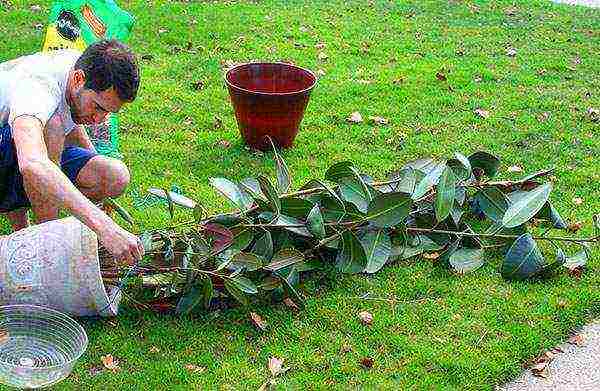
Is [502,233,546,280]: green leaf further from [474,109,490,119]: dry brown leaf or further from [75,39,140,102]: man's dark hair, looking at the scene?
[474,109,490,119]: dry brown leaf

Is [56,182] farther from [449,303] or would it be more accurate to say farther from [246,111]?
[246,111]

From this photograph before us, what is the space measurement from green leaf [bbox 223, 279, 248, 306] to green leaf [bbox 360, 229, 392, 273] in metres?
0.59

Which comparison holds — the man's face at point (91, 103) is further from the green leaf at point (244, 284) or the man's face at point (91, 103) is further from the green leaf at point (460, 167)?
the green leaf at point (460, 167)

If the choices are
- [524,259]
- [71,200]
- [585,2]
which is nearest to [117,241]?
[71,200]

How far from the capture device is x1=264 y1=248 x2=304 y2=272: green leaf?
12.1 ft

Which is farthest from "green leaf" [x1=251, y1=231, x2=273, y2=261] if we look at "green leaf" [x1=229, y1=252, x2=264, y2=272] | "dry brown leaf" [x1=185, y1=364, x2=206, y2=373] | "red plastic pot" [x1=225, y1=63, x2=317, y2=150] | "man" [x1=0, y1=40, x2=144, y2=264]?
"red plastic pot" [x1=225, y1=63, x2=317, y2=150]

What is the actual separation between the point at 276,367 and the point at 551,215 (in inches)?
68.8

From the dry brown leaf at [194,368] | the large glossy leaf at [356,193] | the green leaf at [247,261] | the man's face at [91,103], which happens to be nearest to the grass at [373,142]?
the dry brown leaf at [194,368]

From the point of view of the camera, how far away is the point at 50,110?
332 centimetres

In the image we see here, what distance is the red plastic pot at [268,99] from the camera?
16.6ft

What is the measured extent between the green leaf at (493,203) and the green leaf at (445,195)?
1.00 ft

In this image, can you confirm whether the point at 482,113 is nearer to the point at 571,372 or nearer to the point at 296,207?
the point at 296,207

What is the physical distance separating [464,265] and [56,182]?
199cm

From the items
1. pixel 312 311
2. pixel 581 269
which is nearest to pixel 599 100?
pixel 581 269
